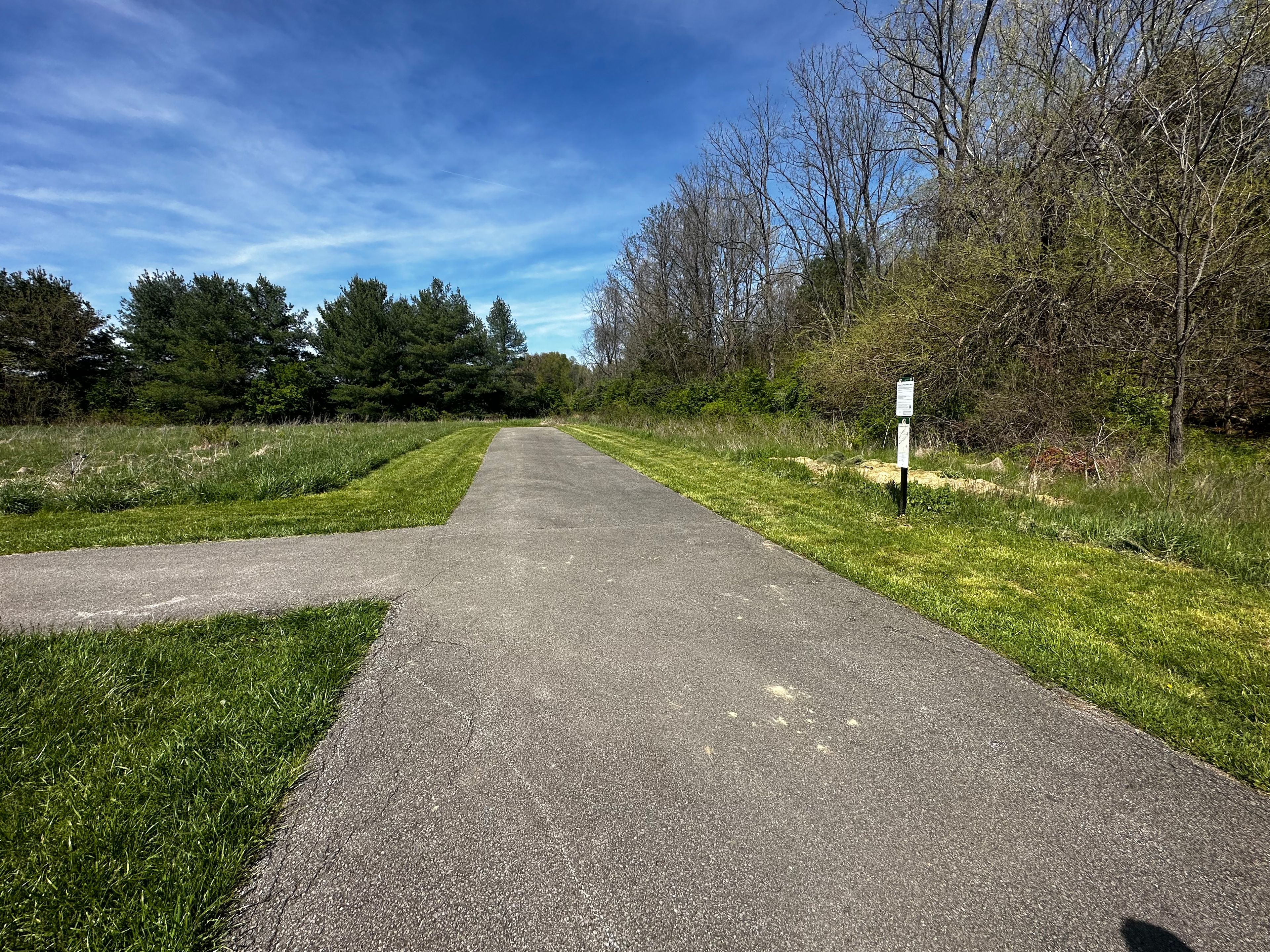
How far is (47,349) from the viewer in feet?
127

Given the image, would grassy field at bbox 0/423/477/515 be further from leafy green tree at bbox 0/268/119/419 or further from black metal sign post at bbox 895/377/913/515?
leafy green tree at bbox 0/268/119/419

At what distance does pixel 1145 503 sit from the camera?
6.65 metres

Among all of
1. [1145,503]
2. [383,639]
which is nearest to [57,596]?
[383,639]

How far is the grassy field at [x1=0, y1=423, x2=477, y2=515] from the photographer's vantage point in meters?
8.51

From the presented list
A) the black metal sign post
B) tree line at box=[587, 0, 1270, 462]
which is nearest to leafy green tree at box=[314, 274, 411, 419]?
tree line at box=[587, 0, 1270, 462]

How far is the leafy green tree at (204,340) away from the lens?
41.6 meters

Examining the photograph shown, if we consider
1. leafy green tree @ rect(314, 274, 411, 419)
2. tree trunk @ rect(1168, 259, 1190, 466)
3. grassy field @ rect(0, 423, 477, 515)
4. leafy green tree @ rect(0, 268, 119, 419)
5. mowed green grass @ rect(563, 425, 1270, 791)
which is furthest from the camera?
leafy green tree @ rect(314, 274, 411, 419)

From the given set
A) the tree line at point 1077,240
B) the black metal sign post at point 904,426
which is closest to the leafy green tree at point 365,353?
the tree line at point 1077,240

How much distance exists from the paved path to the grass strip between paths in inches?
95.6

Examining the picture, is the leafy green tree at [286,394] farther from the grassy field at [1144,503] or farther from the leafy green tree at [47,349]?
the grassy field at [1144,503]

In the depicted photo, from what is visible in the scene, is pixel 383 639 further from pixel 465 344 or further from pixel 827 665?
pixel 465 344

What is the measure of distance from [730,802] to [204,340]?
190 feet

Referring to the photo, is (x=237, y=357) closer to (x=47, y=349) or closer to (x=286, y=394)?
(x=286, y=394)

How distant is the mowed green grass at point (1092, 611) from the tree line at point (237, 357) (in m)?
44.1
